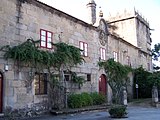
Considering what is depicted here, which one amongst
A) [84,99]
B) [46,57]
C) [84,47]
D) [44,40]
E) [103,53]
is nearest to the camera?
[46,57]

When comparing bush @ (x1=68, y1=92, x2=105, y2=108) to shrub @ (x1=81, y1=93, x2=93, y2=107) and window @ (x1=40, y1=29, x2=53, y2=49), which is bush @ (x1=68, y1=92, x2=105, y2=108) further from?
window @ (x1=40, y1=29, x2=53, y2=49)

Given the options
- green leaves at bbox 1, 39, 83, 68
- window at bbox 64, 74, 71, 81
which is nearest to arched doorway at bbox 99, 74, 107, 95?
window at bbox 64, 74, 71, 81

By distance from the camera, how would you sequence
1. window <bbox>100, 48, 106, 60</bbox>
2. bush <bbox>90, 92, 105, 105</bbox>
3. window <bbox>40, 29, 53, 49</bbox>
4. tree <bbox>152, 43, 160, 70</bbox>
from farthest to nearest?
tree <bbox>152, 43, 160, 70</bbox> < window <bbox>100, 48, 106, 60</bbox> < bush <bbox>90, 92, 105, 105</bbox> < window <bbox>40, 29, 53, 49</bbox>

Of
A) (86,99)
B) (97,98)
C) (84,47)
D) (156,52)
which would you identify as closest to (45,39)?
(84,47)

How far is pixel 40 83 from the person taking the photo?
610 inches

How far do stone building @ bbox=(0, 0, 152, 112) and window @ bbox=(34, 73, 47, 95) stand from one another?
0.06m

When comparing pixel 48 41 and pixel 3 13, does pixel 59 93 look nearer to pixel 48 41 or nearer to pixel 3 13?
pixel 48 41

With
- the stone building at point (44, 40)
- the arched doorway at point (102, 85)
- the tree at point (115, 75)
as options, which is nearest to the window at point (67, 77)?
the stone building at point (44, 40)

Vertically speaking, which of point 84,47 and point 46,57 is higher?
point 84,47

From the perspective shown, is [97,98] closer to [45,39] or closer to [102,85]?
[102,85]

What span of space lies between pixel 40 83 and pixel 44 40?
2698mm

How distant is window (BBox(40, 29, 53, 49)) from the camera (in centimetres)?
1582

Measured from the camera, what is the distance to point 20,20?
14.4 metres

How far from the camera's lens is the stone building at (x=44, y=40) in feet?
44.0
